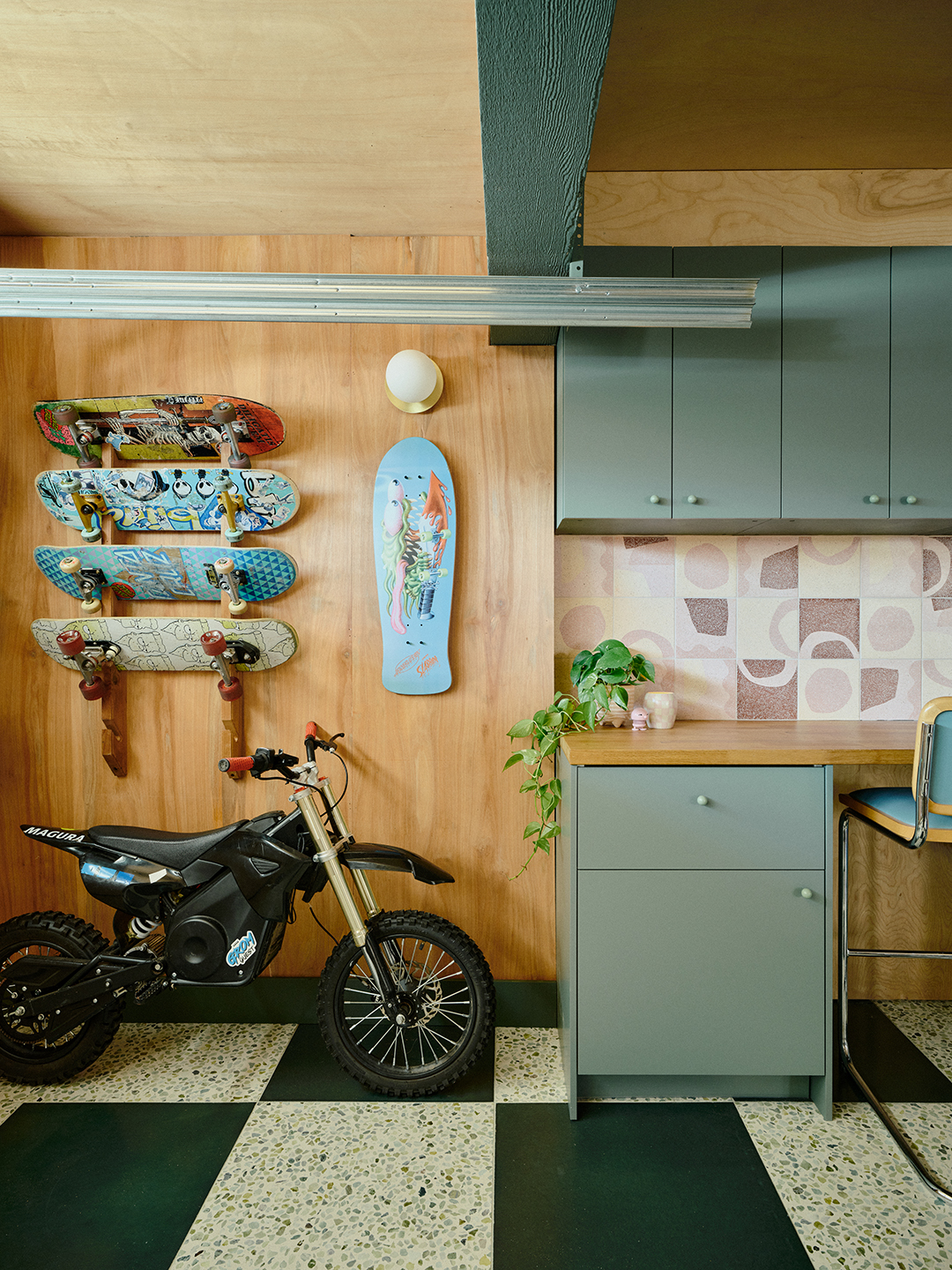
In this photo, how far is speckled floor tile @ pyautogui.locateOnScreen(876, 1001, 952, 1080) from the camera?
2.04 meters

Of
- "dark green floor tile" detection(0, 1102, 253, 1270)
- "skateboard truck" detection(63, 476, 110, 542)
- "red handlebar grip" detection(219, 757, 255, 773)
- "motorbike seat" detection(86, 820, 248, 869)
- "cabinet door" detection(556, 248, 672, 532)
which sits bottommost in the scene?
"dark green floor tile" detection(0, 1102, 253, 1270)

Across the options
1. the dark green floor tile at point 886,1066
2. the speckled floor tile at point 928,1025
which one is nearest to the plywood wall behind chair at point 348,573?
the dark green floor tile at point 886,1066

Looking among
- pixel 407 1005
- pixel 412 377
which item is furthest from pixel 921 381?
pixel 407 1005

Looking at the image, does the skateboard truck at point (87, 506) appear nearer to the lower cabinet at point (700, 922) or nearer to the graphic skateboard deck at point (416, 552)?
the graphic skateboard deck at point (416, 552)

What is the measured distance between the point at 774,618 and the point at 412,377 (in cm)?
150

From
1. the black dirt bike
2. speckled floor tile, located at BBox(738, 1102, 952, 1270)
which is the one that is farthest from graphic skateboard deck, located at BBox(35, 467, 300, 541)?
speckled floor tile, located at BBox(738, 1102, 952, 1270)

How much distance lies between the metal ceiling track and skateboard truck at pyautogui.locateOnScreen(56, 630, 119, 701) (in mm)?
918

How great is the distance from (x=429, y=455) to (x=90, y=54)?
4.09ft

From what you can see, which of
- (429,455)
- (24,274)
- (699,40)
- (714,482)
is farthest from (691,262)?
(24,274)

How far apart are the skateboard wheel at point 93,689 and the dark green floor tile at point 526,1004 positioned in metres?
1.62

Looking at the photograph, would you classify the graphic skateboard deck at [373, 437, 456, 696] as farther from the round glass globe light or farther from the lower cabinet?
the lower cabinet

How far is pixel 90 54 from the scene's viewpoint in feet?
5.08

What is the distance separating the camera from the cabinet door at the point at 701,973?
5.73 ft

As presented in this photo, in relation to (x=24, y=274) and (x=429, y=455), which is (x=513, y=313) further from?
(x=24, y=274)
